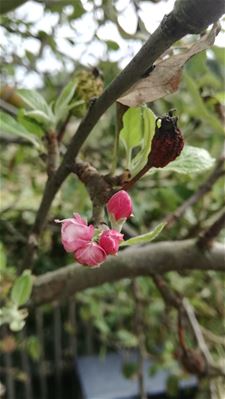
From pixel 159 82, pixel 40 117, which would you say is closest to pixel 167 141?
pixel 159 82

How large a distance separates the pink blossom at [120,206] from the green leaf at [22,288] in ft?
0.67

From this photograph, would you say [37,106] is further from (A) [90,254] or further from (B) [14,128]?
(A) [90,254]

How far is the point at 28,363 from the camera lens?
6.43ft

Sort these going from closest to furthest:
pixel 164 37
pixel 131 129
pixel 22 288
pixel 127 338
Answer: pixel 164 37 < pixel 131 129 < pixel 22 288 < pixel 127 338

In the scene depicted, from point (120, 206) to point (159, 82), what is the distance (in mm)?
68

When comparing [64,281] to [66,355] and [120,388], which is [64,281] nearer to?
[120,388]

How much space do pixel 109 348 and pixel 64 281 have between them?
4.76 ft

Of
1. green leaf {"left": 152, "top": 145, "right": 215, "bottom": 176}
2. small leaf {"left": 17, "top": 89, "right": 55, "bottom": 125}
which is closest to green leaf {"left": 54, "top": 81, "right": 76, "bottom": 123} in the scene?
small leaf {"left": 17, "top": 89, "right": 55, "bottom": 125}

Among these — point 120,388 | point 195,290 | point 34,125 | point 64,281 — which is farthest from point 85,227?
point 120,388

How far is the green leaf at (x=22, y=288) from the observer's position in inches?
18.8

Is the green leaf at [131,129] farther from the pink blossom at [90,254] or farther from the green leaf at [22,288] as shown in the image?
the green leaf at [22,288]

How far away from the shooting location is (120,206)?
291 millimetres

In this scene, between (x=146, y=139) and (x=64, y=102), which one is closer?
(x=146, y=139)

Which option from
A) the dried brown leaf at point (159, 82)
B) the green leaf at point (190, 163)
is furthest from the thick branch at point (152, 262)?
the dried brown leaf at point (159, 82)
